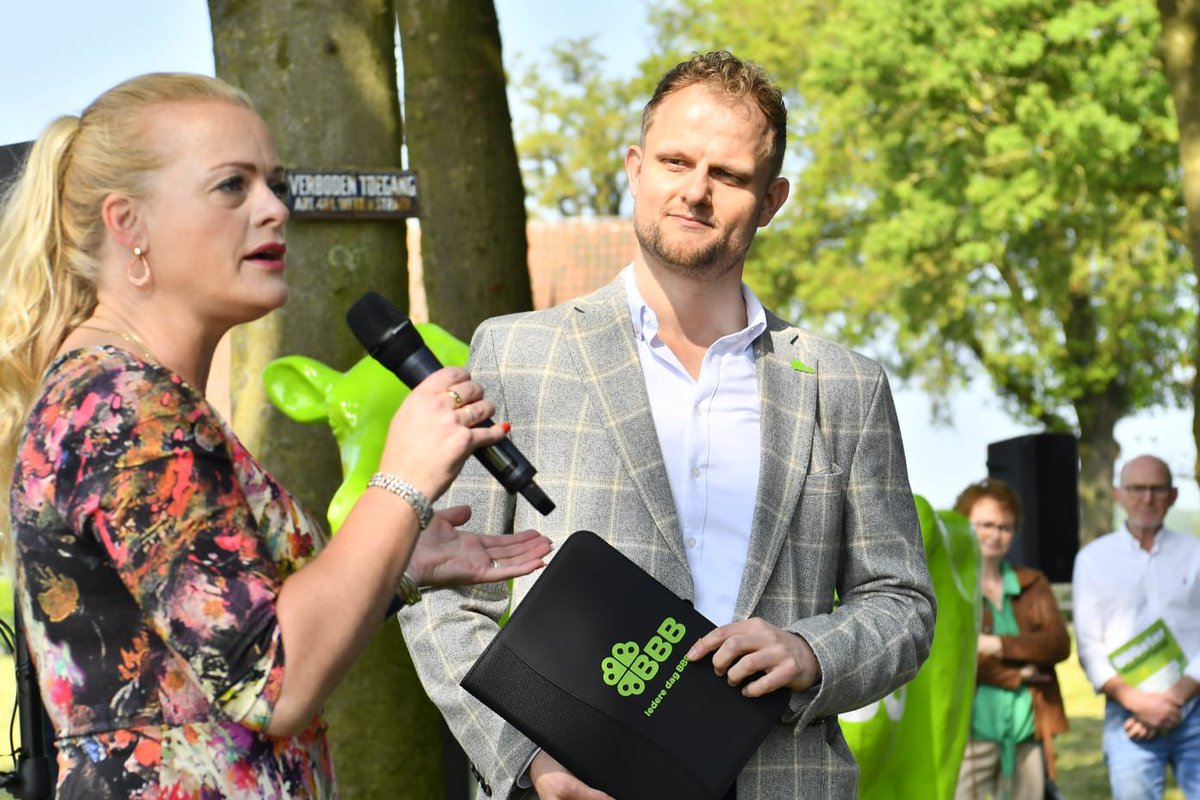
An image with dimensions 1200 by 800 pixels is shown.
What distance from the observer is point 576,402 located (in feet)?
10.4

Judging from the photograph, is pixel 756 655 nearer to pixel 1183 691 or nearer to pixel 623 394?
pixel 623 394

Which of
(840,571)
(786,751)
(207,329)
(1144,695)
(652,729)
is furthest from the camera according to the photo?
(1144,695)

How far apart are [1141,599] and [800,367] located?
18.6 feet

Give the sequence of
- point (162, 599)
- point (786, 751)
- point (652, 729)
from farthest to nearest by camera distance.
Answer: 1. point (786, 751)
2. point (652, 729)
3. point (162, 599)

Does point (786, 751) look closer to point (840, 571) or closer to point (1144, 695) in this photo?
point (840, 571)

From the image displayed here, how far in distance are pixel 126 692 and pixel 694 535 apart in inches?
47.9

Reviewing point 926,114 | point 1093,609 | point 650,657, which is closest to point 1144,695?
point 1093,609

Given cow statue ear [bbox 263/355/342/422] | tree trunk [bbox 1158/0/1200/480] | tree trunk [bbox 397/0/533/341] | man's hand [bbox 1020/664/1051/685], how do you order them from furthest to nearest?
tree trunk [bbox 1158/0/1200/480] → man's hand [bbox 1020/664/1051/685] → tree trunk [bbox 397/0/533/341] → cow statue ear [bbox 263/355/342/422]

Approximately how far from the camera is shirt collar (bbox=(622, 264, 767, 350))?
3.27 meters

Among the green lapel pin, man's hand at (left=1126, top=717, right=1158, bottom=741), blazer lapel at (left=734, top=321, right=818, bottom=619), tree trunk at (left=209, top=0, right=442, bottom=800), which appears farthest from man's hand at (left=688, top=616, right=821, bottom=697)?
man's hand at (left=1126, top=717, right=1158, bottom=741)

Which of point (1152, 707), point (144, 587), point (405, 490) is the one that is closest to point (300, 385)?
point (405, 490)

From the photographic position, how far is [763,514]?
3.09m

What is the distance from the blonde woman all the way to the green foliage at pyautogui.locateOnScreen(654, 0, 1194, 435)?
2094cm

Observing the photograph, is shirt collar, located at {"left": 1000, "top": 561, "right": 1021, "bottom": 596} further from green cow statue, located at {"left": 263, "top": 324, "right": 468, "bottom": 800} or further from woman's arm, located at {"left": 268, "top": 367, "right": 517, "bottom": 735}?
woman's arm, located at {"left": 268, "top": 367, "right": 517, "bottom": 735}
